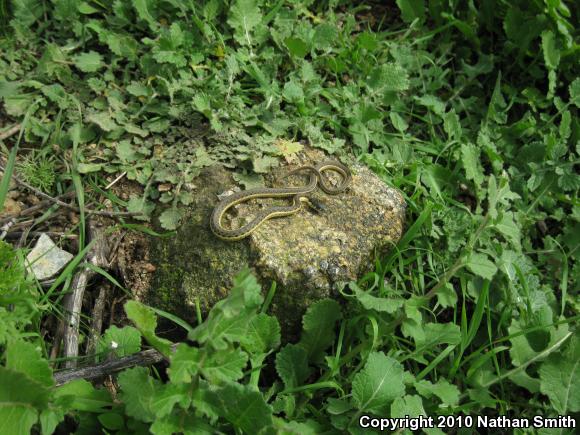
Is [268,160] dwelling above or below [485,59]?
below

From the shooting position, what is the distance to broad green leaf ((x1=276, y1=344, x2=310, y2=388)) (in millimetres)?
3746

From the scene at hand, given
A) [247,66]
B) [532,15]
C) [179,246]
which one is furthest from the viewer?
[532,15]

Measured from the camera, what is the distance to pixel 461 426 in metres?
3.93

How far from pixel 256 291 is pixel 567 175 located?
12.4 feet

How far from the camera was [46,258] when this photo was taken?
13.6ft

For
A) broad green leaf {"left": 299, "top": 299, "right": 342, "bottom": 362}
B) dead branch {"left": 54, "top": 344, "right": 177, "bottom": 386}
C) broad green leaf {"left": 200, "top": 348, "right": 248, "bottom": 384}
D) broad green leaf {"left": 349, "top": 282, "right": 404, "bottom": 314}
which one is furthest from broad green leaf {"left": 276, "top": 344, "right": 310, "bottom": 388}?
dead branch {"left": 54, "top": 344, "right": 177, "bottom": 386}

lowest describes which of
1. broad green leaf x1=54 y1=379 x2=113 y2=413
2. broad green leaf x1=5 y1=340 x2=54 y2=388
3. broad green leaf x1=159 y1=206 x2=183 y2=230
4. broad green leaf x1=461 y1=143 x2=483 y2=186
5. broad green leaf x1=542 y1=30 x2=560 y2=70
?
broad green leaf x1=54 y1=379 x2=113 y2=413

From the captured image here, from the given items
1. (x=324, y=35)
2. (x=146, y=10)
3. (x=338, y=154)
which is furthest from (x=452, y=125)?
(x=146, y=10)

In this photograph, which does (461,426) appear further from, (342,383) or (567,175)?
(567,175)

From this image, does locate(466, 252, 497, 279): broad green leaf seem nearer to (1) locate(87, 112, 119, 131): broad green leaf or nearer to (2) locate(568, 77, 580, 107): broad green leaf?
(2) locate(568, 77, 580, 107): broad green leaf

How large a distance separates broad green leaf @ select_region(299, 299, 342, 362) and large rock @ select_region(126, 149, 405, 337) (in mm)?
180

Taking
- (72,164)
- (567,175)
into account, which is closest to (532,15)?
(567,175)

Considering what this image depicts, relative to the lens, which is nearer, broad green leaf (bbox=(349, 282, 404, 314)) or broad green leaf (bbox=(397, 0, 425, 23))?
broad green leaf (bbox=(349, 282, 404, 314))

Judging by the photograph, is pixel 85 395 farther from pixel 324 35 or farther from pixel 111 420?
pixel 324 35
